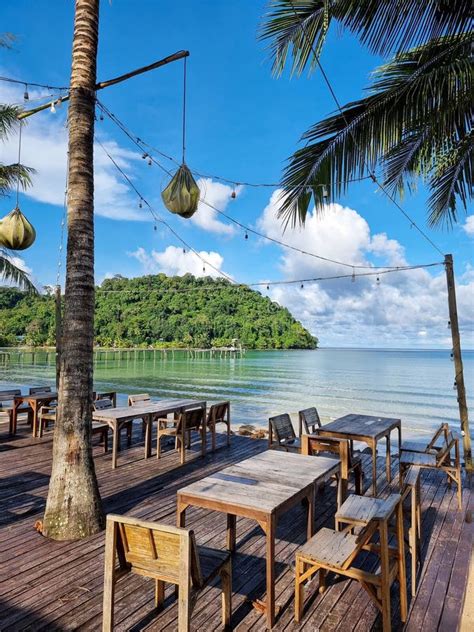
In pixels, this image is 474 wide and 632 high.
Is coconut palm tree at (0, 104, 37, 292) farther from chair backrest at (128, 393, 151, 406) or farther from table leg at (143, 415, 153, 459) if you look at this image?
table leg at (143, 415, 153, 459)

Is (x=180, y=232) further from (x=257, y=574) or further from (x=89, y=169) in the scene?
(x=257, y=574)

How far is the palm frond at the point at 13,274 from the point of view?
12.2 metres

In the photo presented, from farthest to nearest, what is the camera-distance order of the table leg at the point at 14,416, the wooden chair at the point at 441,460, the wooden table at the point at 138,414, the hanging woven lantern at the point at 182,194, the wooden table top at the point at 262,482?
1. the table leg at the point at 14,416
2. the wooden table at the point at 138,414
3. the wooden chair at the point at 441,460
4. the hanging woven lantern at the point at 182,194
5. the wooden table top at the point at 262,482

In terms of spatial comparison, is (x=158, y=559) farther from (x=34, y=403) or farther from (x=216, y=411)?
(x=34, y=403)

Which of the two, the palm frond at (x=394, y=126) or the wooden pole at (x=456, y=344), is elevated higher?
the palm frond at (x=394, y=126)

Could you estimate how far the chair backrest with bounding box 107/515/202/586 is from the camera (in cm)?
171

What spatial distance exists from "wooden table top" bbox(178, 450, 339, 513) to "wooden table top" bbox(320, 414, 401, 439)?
1480 millimetres

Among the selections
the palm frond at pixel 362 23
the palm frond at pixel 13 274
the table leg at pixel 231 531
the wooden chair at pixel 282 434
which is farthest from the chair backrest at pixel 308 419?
the palm frond at pixel 13 274

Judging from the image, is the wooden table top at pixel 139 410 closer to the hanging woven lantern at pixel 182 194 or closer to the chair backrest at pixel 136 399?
the chair backrest at pixel 136 399

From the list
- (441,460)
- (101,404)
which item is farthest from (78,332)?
(441,460)

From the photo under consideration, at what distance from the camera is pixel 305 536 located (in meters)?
Answer: 3.32

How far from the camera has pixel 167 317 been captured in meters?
61.4

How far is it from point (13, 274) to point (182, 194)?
36.0 ft

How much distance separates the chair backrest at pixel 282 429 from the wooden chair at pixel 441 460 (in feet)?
4.61
